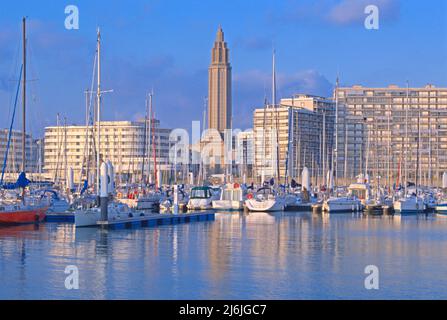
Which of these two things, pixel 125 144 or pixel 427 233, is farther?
pixel 125 144

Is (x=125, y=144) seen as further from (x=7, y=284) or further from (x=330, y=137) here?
(x=7, y=284)

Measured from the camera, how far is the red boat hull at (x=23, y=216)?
168 feet

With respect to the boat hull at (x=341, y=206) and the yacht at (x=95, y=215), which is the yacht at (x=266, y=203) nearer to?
the boat hull at (x=341, y=206)

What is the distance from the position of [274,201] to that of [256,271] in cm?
4371

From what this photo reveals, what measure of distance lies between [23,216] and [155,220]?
852 centimetres

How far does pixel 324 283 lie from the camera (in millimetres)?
29469

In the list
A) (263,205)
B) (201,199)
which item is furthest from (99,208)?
(201,199)

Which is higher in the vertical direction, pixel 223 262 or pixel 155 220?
pixel 155 220

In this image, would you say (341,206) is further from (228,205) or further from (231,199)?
(228,205)

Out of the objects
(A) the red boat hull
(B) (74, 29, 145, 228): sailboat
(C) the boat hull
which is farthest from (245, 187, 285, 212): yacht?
(A) the red boat hull

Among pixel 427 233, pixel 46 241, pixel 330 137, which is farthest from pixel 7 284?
pixel 330 137

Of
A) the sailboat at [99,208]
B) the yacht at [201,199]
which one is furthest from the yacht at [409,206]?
the sailboat at [99,208]

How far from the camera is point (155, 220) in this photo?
55781 mm

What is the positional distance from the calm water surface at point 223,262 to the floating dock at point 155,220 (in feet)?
3.24
